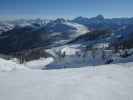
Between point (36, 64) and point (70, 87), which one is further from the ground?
point (70, 87)

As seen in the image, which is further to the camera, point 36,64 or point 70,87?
point 36,64

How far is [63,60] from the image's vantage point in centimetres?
8925

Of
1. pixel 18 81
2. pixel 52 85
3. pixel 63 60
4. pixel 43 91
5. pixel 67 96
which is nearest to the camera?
pixel 67 96

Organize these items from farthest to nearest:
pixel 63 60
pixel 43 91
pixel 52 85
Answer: pixel 63 60 → pixel 52 85 → pixel 43 91

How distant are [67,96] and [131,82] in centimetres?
291

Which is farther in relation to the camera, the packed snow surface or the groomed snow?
the packed snow surface

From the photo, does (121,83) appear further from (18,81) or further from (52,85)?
(18,81)

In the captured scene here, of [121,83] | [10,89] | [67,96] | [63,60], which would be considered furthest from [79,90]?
[63,60]

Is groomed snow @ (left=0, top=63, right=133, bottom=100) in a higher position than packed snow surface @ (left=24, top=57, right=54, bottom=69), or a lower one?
higher

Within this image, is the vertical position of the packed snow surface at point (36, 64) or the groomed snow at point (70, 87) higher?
the groomed snow at point (70, 87)

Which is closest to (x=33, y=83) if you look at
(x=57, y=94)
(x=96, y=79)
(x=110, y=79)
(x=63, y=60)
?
(x=57, y=94)

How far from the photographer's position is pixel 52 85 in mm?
7551

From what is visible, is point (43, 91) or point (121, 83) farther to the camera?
point (121, 83)

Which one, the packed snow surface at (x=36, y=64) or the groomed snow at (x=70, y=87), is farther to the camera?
the packed snow surface at (x=36, y=64)
